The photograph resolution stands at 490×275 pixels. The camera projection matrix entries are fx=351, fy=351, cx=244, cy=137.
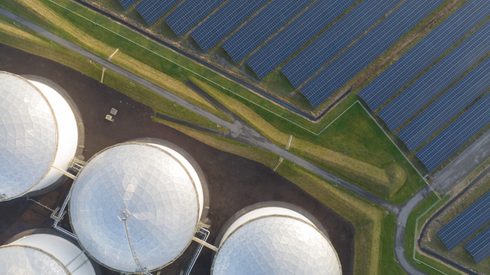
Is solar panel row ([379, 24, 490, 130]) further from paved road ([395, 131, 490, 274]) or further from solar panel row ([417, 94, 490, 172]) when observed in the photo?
paved road ([395, 131, 490, 274])

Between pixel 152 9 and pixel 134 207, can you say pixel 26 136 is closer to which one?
pixel 134 207

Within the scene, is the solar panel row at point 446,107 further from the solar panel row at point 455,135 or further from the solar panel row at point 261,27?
the solar panel row at point 261,27

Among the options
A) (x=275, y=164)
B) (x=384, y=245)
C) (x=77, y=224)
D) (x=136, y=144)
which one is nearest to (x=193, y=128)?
(x=136, y=144)

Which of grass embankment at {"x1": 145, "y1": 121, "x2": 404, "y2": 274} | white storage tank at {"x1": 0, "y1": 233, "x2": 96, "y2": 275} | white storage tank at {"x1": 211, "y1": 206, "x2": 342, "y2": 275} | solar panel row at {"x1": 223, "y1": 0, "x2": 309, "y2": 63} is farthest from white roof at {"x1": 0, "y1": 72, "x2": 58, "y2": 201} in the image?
solar panel row at {"x1": 223, "y1": 0, "x2": 309, "y2": 63}

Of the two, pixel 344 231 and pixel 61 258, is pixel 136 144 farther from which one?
pixel 344 231

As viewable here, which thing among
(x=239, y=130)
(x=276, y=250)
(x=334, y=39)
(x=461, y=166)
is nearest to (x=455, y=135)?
(x=461, y=166)

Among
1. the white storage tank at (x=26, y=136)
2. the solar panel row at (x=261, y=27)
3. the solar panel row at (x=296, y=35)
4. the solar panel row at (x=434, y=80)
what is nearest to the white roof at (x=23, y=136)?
the white storage tank at (x=26, y=136)

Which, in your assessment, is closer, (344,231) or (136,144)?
(136,144)
